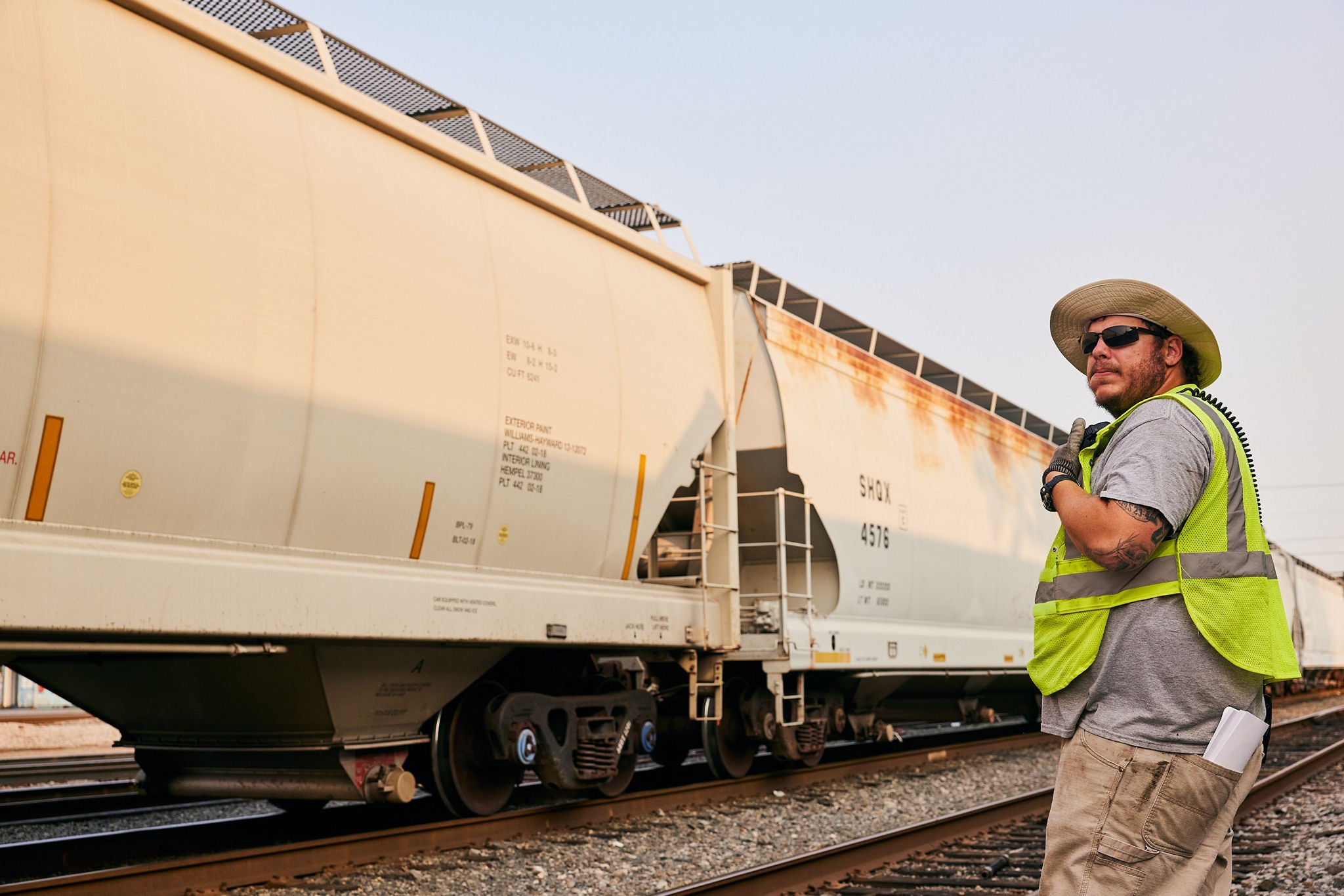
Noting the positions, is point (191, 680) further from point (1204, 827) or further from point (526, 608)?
point (1204, 827)

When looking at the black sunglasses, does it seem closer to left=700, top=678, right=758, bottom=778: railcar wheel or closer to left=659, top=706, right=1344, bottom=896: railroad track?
left=659, top=706, right=1344, bottom=896: railroad track

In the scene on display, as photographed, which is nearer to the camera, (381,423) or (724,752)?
(381,423)

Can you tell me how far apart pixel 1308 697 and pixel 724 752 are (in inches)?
1359

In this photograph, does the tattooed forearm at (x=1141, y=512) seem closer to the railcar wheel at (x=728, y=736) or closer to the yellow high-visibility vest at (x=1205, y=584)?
the yellow high-visibility vest at (x=1205, y=584)

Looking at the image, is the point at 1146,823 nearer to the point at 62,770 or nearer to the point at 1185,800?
the point at 1185,800

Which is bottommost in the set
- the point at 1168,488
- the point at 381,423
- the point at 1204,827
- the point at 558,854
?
the point at 558,854

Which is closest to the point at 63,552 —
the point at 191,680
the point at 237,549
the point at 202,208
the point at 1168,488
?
the point at 237,549

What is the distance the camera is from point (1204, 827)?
245 cm

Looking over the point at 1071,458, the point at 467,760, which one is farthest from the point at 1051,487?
the point at 467,760

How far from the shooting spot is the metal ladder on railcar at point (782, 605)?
8992 millimetres

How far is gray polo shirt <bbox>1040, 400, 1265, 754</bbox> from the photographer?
2.42m

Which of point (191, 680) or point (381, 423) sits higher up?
point (381, 423)

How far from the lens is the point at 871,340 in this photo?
39.7 ft

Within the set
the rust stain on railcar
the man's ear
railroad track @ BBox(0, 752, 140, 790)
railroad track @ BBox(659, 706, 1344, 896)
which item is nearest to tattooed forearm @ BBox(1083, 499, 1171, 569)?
the man's ear
